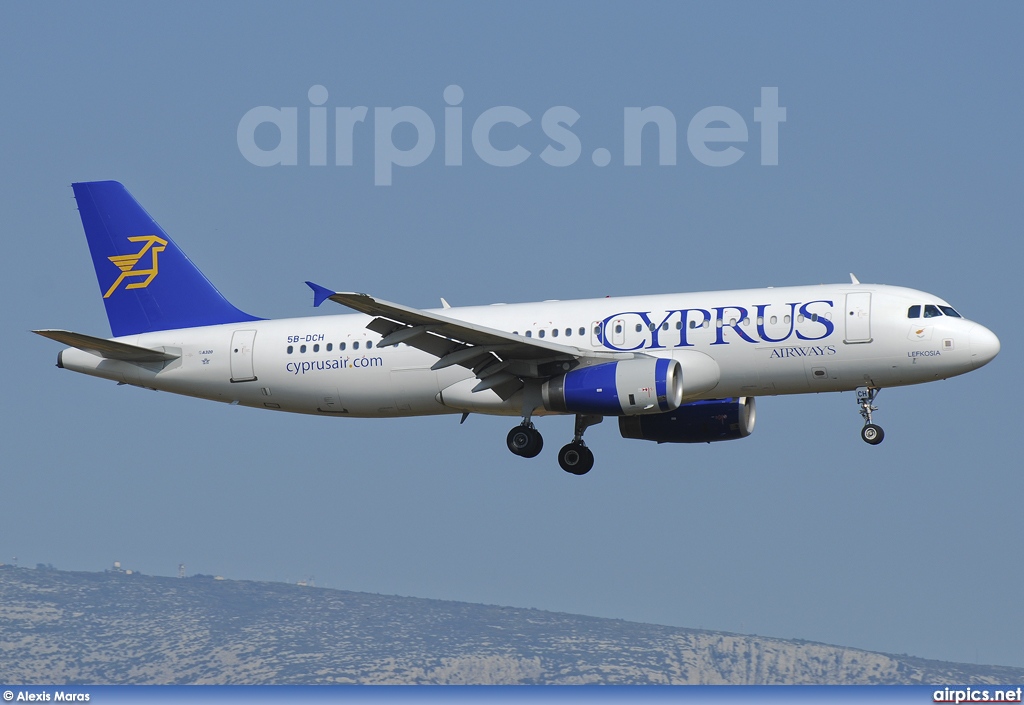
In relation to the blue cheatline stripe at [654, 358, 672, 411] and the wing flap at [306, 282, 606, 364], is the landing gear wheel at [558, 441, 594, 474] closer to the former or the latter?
the wing flap at [306, 282, 606, 364]

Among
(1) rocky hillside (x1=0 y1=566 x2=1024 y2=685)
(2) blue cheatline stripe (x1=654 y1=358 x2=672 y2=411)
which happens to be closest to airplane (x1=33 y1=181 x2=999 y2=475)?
(2) blue cheatline stripe (x1=654 y1=358 x2=672 y2=411)

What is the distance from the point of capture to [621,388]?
1495 inches

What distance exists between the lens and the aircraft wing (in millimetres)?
37188

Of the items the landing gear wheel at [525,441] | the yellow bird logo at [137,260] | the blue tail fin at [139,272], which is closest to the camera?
the landing gear wheel at [525,441]

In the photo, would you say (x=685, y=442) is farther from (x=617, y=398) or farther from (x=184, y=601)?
(x=184, y=601)

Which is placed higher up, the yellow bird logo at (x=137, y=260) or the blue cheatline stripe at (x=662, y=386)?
the yellow bird logo at (x=137, y=260)

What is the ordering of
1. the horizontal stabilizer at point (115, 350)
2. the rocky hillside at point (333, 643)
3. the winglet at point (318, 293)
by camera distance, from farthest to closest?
the rocky hillside at point (333, 643) → the horizontal stabilizer at point (115, 350) → the winglet at point (318, 293)

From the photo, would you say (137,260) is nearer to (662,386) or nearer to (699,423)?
(699,423)

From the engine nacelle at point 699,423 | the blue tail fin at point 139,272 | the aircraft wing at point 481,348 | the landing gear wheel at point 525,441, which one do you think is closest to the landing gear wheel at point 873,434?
the engine nacelle at point 699,423

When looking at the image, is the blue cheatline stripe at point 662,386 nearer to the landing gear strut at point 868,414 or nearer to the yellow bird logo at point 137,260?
the landing gear strut at point 868,414

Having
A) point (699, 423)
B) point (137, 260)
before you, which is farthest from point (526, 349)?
point (137, 260)

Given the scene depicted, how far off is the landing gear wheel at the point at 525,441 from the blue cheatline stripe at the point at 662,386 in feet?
16.0

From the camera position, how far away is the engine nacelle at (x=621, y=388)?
123 ft

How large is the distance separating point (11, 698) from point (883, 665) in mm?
124750
